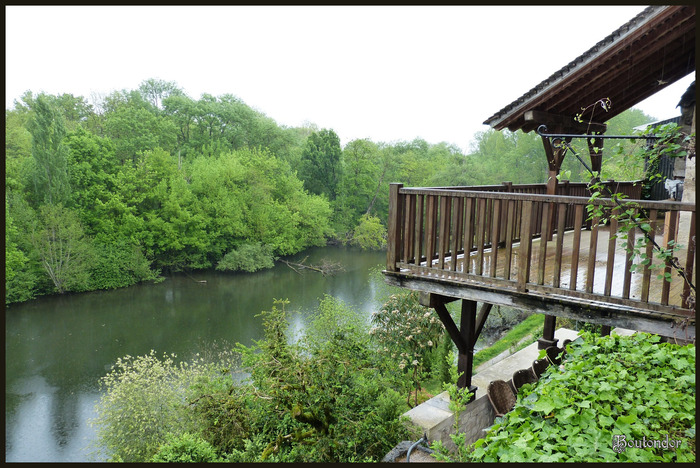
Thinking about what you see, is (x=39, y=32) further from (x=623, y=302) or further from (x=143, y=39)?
(x=623, y=302)

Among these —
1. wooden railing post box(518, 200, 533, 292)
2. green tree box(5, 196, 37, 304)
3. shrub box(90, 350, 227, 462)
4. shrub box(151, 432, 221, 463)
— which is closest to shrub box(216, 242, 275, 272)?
green tree box(5, 196, 37, 304)

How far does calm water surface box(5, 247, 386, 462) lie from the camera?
11.9 m

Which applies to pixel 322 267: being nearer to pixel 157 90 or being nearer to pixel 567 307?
pixel 157 90

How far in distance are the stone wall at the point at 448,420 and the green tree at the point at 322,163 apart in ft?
99.4

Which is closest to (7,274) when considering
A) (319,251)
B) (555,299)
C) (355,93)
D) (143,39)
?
(319,251)

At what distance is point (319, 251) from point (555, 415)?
30532 millimetres

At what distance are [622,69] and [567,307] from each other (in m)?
3.16

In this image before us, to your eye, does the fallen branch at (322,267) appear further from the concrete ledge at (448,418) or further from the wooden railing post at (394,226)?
the wooden railing post at (394,226)

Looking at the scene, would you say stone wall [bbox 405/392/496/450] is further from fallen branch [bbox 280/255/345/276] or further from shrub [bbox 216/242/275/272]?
shrub [bbox 216/242/275/272]

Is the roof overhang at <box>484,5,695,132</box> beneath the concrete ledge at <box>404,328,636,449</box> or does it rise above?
above

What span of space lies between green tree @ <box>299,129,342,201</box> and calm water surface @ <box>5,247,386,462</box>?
35.1 ft

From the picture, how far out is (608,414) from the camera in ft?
8.95

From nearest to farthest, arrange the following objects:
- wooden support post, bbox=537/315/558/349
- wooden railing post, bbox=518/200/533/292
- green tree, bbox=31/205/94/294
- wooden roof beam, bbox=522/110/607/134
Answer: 1. wooden railing post, bbox=518/200/533/292
2. wooden roof beam, bbox=522/110/607/134
3. wooden support post, bbox=537/315/558/349
4. green tree, bbox=31/205/94/294

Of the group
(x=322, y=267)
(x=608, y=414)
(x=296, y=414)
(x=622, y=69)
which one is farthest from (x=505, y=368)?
(x=322, y=267)
